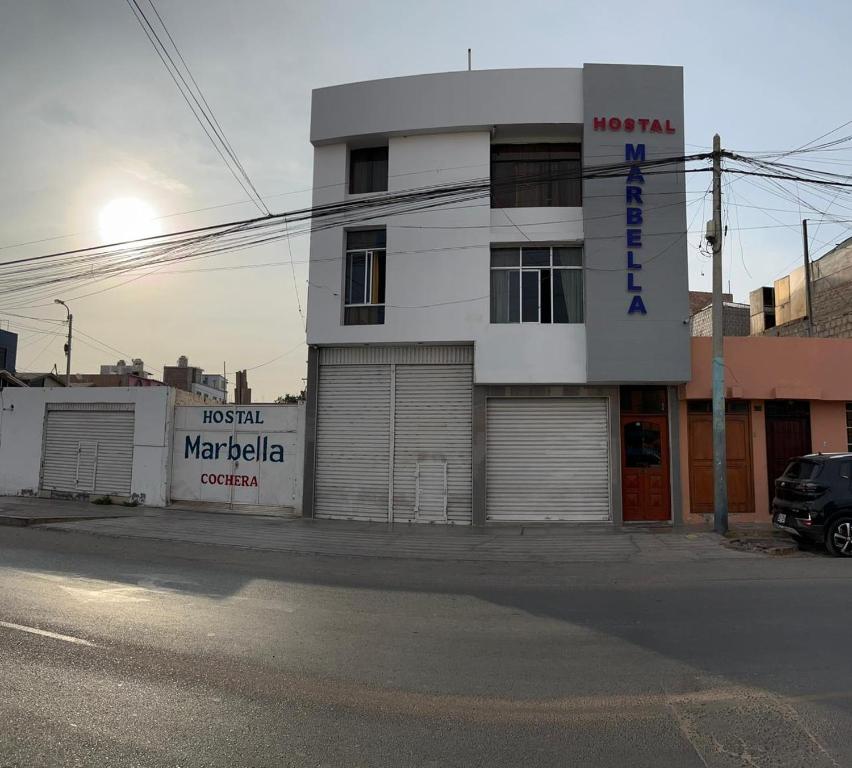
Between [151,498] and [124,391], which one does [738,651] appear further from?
[124,391]

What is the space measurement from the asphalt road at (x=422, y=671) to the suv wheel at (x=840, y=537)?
208 cm

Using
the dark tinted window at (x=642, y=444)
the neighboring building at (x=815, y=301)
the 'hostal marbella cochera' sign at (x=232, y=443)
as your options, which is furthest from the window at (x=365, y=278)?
the neighboring building at (x=815, y=301)

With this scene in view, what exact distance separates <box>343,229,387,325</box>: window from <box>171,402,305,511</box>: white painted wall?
2.92 m

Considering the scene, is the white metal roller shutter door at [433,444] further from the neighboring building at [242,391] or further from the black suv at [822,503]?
the black suv at [822,503]

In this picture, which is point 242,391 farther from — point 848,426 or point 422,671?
point 848,426

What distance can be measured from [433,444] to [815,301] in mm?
17056

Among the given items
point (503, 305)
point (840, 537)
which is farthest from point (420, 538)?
point (840, 537)

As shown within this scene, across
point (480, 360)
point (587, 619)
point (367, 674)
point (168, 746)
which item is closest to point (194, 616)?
point (367, 674)

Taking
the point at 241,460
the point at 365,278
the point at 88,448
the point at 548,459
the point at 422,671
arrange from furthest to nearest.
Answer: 1. the point at 88,448
2. the point at 241,460
3. the point at 365,278
4. the point at 548,459
5. the point at 422,671

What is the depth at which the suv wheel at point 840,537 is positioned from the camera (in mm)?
10484

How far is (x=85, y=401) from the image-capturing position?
19.0 meters

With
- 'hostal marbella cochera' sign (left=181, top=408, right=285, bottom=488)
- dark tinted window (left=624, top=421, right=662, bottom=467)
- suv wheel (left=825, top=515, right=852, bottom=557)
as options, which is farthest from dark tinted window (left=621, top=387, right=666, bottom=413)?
'hostal marbella cochera' sign (left=181, top=408, right=285, bottom=488)

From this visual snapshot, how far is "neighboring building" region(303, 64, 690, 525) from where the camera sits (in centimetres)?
1487

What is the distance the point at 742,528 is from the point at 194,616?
38.9ft
